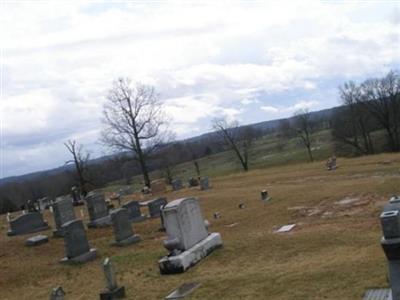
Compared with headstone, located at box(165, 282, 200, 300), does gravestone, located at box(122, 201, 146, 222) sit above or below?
above

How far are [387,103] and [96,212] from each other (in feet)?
166

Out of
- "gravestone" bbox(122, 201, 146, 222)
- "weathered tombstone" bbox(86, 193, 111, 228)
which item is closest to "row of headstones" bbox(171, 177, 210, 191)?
"gravestone" bbox(122, 201, 146, 222)

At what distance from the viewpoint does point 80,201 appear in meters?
36.1

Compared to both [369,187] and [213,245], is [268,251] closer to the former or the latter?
[213,245]

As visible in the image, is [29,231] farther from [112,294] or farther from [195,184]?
[195,184]

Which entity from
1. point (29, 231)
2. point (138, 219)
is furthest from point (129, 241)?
point (29, 231)

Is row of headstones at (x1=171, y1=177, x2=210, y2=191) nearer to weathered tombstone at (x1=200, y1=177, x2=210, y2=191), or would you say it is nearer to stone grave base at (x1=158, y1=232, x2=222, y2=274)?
weathered tombstone at (x1=200, y1=177, x2=210, y2=191)

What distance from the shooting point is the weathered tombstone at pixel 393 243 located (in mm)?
6043

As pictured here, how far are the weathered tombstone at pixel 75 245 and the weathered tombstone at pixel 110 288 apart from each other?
485 cm

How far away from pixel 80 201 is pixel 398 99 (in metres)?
44.1

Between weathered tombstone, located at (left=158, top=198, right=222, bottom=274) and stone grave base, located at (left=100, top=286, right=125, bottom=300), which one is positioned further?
weathered tombstone, located at (left=158, top=198, right=222, bottom=274)

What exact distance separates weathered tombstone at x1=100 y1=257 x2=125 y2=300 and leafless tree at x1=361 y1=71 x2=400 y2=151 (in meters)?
55.9

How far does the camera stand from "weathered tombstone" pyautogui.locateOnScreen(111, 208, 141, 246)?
1728 centimetres

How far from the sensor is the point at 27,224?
2383 centimetres
